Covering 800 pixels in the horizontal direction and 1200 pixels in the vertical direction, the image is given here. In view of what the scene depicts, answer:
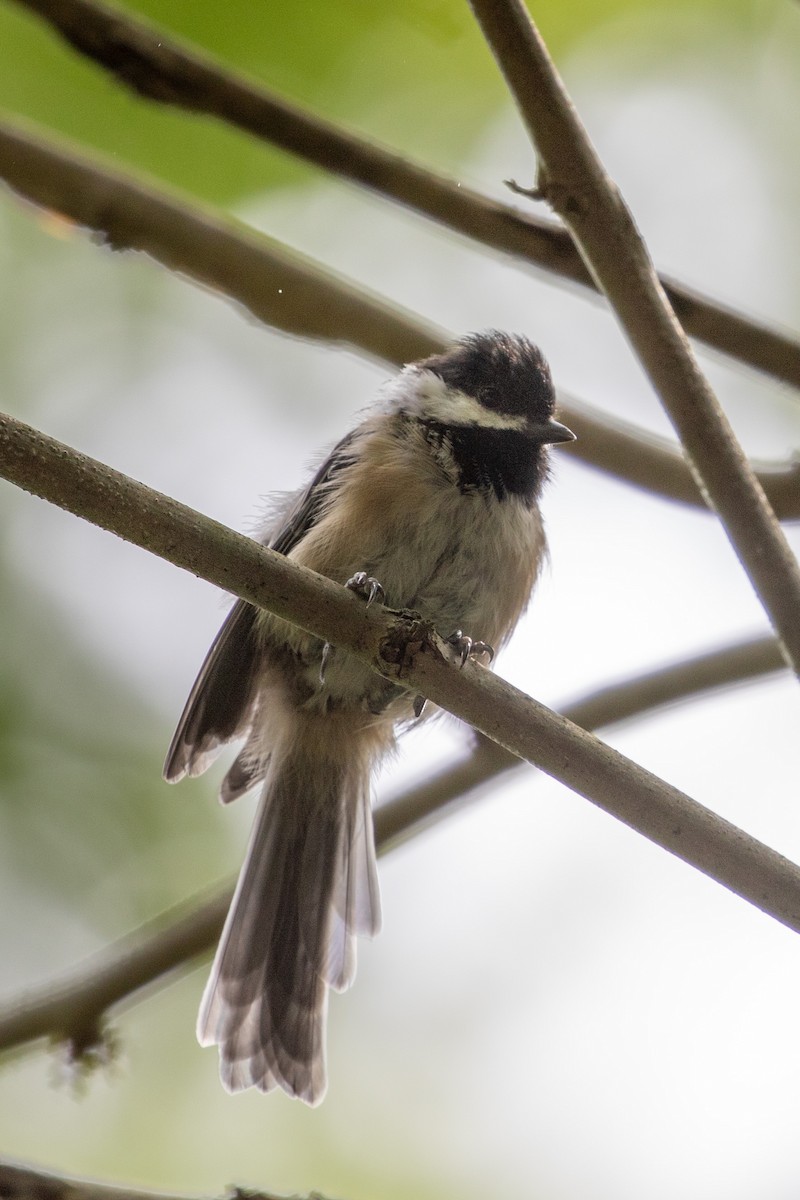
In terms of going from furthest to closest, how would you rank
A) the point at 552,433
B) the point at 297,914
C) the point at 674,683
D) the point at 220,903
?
the point at 297,914
the point at 220,903
the point at 552,433
the point at 674,683

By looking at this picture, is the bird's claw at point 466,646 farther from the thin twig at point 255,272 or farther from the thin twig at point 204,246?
the thin twig at point 204,246

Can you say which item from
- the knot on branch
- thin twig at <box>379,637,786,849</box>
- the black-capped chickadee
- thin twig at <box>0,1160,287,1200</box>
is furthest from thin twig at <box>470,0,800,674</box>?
thin twig at <box>0,1160,287,1200</box>

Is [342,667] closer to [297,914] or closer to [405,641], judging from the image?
[297,914]

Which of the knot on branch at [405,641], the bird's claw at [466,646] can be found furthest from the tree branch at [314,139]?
the knot on branch at [405,641]

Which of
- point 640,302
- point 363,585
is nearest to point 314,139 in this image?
point 640,302

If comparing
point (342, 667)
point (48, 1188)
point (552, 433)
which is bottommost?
point (48, 1188)

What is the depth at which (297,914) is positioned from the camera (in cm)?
354

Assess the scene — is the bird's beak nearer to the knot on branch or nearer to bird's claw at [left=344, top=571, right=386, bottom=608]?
bird's claw at [left=344, top=571, right=386, bottom=608]

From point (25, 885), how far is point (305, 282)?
359 cm

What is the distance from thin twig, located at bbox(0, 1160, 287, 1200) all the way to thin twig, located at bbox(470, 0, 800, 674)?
4.42 ft

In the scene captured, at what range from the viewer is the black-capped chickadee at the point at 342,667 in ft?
10.8

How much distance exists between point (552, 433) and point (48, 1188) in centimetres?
217

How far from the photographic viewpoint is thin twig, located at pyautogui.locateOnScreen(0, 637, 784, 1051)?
9.79 feet

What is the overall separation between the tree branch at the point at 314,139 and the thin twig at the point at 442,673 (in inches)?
42.4
